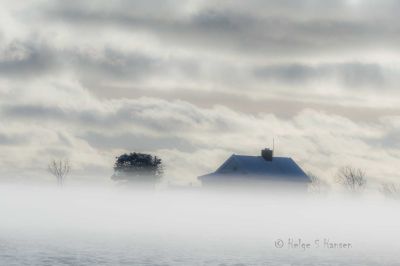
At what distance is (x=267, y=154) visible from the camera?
12400 centimetres

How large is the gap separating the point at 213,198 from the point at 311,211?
1782 cm

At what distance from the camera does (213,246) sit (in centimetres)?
7350

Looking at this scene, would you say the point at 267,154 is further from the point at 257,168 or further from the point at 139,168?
the point at 139,168

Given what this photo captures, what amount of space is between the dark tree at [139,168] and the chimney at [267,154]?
2582 cm

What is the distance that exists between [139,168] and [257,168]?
95.2 feet

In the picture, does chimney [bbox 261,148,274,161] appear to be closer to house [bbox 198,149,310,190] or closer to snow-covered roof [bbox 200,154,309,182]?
house [bbox 198,149,310,190]

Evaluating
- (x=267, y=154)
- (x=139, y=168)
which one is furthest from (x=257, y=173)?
(x=139, y=168)

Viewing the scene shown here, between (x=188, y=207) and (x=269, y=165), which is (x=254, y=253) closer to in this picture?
(x=269, y=165)

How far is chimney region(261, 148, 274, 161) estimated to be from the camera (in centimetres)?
12369

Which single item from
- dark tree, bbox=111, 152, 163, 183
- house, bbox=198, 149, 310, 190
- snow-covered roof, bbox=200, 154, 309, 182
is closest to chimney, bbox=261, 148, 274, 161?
house, bbox=198, 149, 310, 190

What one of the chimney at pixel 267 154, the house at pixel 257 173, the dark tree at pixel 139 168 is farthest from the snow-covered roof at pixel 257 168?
the dark tree at pixel 139 168

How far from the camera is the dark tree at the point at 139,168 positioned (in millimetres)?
143375

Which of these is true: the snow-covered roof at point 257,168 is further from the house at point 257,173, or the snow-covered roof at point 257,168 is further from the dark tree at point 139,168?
the dark tree at point 139,168

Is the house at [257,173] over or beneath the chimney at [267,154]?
beneath
